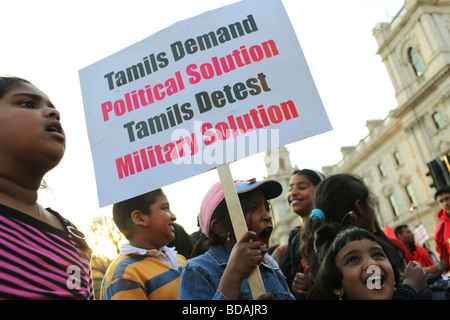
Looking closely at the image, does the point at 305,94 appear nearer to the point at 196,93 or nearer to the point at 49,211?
the point at 196,93

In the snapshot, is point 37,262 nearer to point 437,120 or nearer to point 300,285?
point 300,285

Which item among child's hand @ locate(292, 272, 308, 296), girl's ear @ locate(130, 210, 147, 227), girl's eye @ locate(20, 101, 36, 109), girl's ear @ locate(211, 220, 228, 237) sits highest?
girl's eye @ locate(20, 101, 36, 109)

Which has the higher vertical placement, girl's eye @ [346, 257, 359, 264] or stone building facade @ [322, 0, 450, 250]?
stone building facade @ [322, 0, 450, 250]

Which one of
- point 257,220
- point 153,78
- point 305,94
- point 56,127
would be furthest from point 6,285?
point 305,94

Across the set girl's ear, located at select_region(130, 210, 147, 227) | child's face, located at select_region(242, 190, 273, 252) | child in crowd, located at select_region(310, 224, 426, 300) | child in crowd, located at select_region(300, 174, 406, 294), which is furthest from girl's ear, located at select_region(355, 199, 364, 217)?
girl's ear, located at select_region(130, 210, 147, 227)

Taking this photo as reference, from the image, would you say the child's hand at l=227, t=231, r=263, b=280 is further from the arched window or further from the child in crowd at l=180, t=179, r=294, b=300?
the arched window

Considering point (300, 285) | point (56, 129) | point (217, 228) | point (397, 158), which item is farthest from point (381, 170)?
point (56, 129)

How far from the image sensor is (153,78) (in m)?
2.20

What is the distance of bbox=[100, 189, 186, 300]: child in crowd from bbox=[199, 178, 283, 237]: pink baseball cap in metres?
0.44

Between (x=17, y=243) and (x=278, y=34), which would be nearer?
(x=17, y=243)

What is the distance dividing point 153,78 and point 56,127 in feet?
2.71

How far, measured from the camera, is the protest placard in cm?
194

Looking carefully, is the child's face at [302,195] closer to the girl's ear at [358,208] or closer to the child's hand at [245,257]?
the girl's ear at [358,208]

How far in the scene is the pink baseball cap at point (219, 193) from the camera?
209cm
